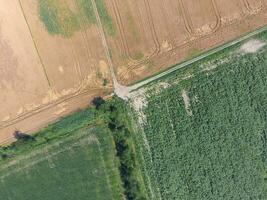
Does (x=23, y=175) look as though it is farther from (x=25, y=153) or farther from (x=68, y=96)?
(x=68, y=96)

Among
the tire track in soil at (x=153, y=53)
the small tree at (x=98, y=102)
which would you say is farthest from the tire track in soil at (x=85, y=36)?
the small tree at (x=98, y=102)

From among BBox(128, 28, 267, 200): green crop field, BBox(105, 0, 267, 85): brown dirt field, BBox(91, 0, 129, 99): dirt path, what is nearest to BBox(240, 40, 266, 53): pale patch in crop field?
BBox(128, 28, 267, 200): green crop field

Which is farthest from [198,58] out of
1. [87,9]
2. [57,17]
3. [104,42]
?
[57,17]

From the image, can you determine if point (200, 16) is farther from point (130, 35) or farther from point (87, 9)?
point (87, 9)

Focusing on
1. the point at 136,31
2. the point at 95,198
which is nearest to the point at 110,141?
the point at 95,198

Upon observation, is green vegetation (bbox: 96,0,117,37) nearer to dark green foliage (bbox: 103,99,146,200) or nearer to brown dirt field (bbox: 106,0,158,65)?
brown dirt field (bbox: 106,0,158,65)

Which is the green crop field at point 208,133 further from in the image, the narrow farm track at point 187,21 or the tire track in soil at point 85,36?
the tire track in soil at point 85,36
